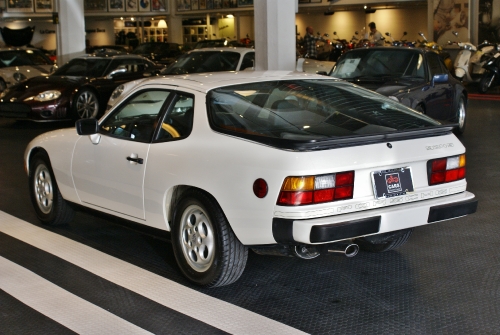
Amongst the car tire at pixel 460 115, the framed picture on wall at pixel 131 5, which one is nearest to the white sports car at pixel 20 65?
the car tire at pixel 460 115

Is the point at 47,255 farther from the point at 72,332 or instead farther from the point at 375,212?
the point at 375,212

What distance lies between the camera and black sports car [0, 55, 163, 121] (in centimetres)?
1372

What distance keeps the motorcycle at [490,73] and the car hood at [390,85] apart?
8.88 metres

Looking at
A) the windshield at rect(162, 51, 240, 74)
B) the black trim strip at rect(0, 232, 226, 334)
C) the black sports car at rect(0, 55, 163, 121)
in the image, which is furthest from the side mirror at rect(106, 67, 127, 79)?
the black trim strip at rect(0, 232, 226, 334)

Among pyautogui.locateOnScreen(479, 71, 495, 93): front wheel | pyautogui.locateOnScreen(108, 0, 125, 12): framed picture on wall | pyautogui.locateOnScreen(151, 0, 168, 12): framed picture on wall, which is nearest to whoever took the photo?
pyautogui.locateOnScreen(479, 71, 495, 93): front wheel

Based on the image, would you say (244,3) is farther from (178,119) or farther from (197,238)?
(197,238)

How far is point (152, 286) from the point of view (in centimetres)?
493

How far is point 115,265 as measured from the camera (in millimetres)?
5418

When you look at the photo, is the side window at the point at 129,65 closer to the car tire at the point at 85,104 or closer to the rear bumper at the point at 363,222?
the car tire at the point at 85,104

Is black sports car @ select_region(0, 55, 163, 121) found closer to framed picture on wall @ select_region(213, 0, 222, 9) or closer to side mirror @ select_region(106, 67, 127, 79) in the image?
side mirror @ select_region(106, 67, 127, 79)

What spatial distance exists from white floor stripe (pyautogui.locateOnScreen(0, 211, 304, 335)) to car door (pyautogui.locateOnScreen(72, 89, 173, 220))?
40 cm

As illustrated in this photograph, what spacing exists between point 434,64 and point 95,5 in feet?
108

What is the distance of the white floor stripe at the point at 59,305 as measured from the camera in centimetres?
422

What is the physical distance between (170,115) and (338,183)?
1.49 m
